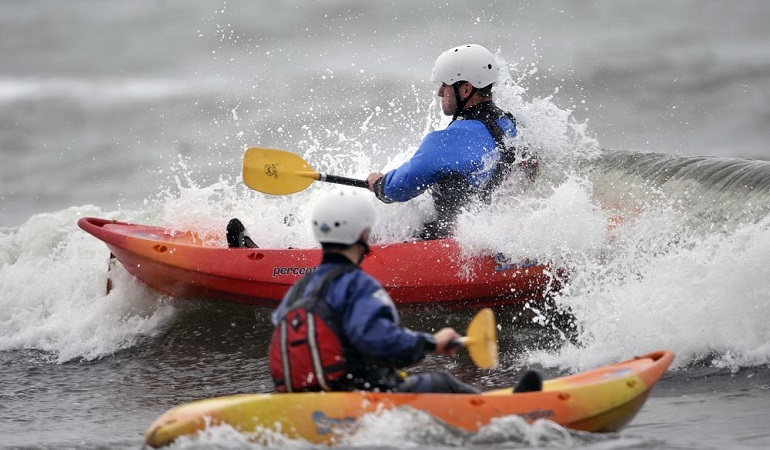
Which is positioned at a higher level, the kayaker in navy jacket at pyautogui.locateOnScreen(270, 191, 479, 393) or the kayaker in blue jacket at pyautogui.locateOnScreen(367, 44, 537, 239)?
the kayaker in blue jacket at pyautogui.locateOnScreen(367, 44, 537, 239)

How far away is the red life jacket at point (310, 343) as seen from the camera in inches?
180

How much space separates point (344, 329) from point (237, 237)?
12.3 feet

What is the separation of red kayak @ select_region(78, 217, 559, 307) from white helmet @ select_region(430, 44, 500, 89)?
1.02m

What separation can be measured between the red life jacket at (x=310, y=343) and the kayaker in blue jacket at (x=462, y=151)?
2.74 metres

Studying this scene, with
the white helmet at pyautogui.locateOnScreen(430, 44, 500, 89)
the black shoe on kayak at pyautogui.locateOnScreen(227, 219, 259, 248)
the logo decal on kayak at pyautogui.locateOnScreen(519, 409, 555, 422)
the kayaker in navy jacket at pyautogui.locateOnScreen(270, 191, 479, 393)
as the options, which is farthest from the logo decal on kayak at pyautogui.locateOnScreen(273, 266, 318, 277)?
the logo decal on kayak at pyautogui.locateOnScreen(519, 409, 555, 422)

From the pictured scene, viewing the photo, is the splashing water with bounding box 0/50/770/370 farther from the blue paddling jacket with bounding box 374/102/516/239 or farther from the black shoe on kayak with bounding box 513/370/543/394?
the black shoe on kayak with bounding box 513/370/543/394

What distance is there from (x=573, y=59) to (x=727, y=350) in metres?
13.7

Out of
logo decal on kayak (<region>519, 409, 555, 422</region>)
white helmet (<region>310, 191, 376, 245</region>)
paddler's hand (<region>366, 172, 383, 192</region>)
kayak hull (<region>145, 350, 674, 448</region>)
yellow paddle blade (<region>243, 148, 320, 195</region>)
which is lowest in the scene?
logo decal on kayak (<region>519, 409, 555, 422</region>)

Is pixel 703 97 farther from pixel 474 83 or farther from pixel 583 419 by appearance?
pixel 583 419

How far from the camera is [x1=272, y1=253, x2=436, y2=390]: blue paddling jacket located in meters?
4.49

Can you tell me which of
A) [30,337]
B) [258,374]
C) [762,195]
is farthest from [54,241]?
[762,195]

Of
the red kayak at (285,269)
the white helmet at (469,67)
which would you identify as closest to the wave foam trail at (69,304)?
the red kayak at (285,269)

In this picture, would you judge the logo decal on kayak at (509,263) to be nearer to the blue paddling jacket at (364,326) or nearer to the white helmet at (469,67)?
the white helmet at (469,67)

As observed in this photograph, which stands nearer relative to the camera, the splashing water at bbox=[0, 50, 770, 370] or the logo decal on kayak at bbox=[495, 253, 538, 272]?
the splashing water at bbox=[0, 50, 770, 370]
